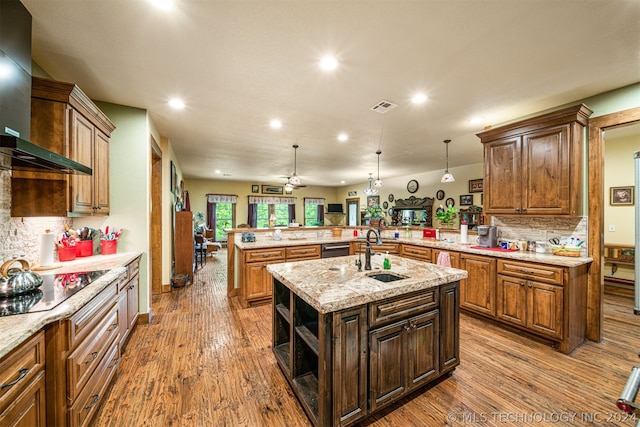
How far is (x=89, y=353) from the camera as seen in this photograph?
1545mm

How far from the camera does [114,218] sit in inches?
116

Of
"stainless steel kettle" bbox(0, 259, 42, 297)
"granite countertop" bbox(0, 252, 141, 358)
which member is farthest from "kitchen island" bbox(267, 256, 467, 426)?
"stainless steel kettle" bbox(0, 259, 42, 297)

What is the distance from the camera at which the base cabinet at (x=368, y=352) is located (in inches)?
56.9

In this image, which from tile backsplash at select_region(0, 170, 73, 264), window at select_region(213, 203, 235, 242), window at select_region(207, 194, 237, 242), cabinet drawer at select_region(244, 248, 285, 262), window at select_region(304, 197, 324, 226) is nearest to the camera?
tile backsplash at select_region(0, 170, 73, 264)

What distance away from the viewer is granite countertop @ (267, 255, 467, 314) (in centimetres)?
148

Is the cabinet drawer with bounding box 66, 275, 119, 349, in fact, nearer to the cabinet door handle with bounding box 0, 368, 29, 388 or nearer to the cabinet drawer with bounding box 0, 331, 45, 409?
the cabinet drawer with bounding box 0, 331, 45, 409

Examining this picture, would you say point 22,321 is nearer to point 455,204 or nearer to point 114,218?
point 114,218

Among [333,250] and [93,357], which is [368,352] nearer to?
[93,357]

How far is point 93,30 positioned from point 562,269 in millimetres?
4533

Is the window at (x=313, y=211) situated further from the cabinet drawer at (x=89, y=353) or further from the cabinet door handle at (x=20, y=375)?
the cabinet door handle at (x=20, y=375)

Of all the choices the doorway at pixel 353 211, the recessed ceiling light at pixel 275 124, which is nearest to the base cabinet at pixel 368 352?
the recessed ceiling light at pixel 275 124

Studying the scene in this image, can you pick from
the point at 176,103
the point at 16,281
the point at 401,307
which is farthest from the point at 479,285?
the point at 176,103

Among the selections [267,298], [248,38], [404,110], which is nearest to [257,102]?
[248,38]

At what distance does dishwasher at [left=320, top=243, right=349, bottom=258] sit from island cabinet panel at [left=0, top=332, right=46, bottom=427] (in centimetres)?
337
